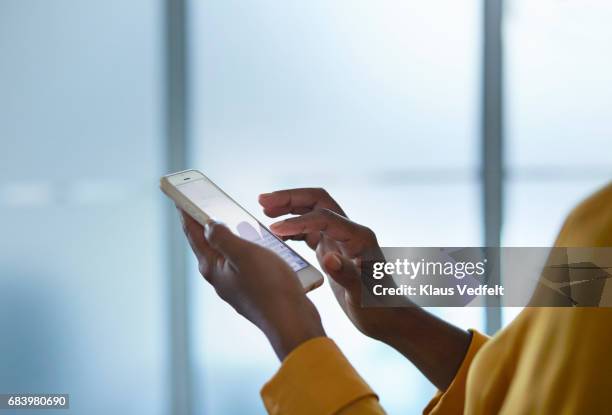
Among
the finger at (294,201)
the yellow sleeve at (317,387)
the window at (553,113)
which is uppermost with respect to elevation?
the window at (553,113)

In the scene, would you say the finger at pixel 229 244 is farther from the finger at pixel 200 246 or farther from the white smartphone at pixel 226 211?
the white smartphone at pixel 226 211

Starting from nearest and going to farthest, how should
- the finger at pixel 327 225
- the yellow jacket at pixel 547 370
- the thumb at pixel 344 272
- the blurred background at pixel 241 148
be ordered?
the yellow jacket at pixel 547 370, the thumb at pixel 344 272, the finger at pixel 327 225, the blurred background at pixel 241 148

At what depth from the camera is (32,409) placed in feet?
5.65

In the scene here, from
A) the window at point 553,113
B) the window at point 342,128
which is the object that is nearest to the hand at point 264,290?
the window at point 342,128

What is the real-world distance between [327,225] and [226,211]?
0.12 metres

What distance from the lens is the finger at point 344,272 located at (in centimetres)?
52

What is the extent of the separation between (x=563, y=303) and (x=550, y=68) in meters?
1.41

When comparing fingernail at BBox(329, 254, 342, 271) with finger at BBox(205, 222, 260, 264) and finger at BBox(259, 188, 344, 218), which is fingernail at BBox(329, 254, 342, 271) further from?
finger at BBox(259, 188, 344, 218)

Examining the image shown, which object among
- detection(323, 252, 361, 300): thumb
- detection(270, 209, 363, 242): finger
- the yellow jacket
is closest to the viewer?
the yellow jacket

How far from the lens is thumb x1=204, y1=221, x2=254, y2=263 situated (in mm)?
484

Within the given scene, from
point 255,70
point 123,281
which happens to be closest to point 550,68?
point 255,70

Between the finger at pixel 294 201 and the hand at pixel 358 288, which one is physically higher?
the finger at pixel 294 201

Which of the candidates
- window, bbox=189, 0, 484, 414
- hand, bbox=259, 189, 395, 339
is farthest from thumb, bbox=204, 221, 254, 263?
window, bbox=189, 0, 484, 414

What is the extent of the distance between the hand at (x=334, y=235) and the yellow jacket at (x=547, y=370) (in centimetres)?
17
